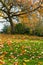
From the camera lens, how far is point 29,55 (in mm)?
9297

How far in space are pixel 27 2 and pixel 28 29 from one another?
377cm

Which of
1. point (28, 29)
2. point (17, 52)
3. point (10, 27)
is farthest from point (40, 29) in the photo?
point (17, 52)

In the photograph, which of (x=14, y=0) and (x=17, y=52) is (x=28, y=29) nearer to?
(x=14, y=0)

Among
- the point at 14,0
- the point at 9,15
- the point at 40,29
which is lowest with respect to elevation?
the point at 40,29

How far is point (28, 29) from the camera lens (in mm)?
27500

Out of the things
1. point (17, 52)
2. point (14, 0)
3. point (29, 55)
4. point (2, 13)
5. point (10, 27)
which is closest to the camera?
point (29, 55)

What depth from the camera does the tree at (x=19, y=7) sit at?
24516mm

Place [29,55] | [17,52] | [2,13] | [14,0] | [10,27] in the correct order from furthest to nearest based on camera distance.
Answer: [10,27]
[2,13]
[14,0]
[17,52]
[29,55]

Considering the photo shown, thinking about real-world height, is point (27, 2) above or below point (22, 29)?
above

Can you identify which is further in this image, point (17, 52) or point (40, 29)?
point (40, 29)

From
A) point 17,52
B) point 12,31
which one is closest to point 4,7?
point 12,31

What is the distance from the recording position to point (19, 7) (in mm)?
25000

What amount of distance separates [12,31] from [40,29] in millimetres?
3628

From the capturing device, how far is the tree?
2452 centimetres
